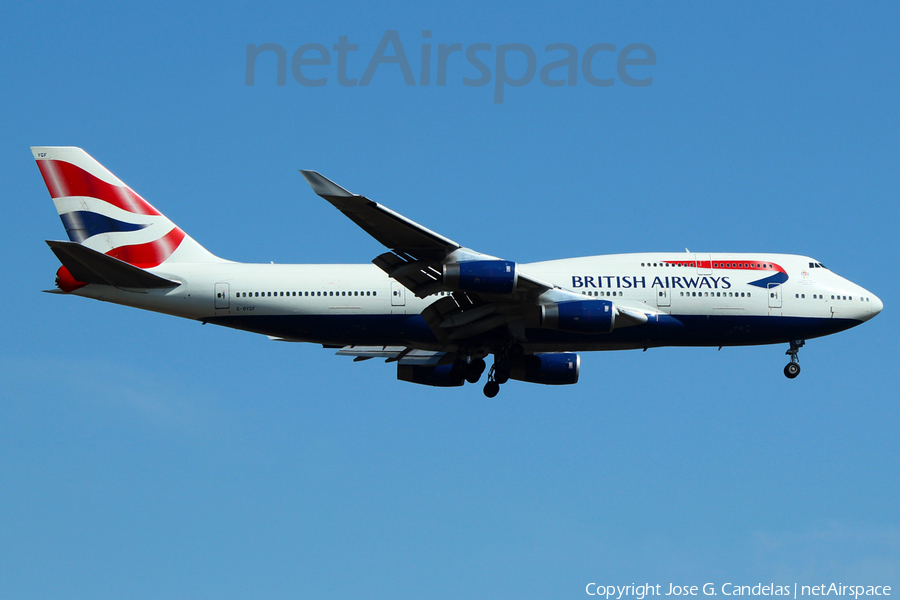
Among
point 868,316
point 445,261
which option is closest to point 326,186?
point 445,261

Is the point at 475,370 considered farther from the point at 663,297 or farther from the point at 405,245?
the point at 405,245

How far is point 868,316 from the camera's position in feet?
118

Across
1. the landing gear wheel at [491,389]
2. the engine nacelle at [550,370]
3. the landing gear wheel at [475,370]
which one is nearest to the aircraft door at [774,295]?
the engine nacelle at [550,370]

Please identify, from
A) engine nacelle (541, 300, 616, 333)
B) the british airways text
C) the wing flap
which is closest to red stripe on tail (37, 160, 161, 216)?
the wing flap

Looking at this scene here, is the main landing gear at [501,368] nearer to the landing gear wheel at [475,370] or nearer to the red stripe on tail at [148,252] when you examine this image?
the landing gear wheel at [475,370]

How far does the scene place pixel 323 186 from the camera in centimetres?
2603

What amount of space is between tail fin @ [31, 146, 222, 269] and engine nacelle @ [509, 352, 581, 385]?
Result: 11.0 m

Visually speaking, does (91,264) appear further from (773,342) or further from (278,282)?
(773,342)

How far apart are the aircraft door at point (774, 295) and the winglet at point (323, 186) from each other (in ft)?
52.6

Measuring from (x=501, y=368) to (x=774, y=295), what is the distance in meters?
9.61

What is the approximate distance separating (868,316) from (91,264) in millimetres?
25680

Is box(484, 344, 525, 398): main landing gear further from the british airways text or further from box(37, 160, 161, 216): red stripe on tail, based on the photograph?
box(37, 160, 161, 216): red stripe on tail

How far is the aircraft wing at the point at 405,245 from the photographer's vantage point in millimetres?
26406

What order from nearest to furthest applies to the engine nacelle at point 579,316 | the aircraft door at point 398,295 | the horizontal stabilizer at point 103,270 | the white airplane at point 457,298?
the engine nacelle at point 579,316, the horizontal stabilizer at point 103,270, the white airplane at point 457,298, the aircraft door at point 398,295
